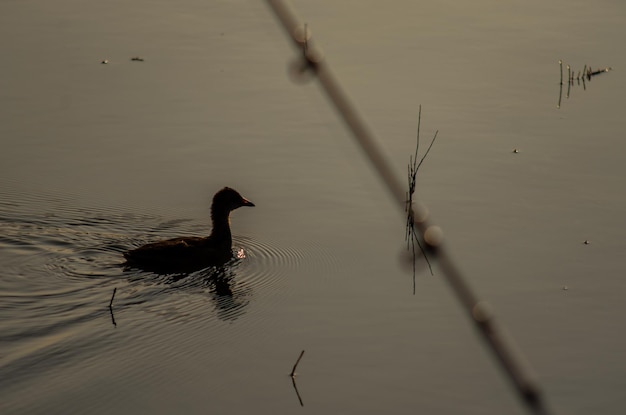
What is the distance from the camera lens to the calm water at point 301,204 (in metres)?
7.32

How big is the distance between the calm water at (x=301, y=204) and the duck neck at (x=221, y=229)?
0.74 feet

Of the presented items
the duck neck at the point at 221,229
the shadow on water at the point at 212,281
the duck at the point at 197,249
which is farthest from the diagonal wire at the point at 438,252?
the duck neck at the point at 221,229

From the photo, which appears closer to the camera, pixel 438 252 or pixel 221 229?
pixel 438 252

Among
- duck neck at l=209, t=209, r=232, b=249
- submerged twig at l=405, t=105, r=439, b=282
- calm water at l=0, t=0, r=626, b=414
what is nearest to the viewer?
calm water at l=0, t=0, r=626, b=414

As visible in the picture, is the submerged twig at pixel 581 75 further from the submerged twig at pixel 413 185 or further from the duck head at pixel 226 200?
the duck head at pixel 226 200

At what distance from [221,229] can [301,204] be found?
827 mm

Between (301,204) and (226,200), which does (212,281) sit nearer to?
(226,200)

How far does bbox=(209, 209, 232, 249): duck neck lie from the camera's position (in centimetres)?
1020

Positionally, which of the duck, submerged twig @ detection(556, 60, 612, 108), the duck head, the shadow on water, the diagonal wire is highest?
submerged twig @ detection(556, 60, 612, 108)

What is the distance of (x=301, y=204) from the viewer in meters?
10.4

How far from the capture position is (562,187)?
10.6 m

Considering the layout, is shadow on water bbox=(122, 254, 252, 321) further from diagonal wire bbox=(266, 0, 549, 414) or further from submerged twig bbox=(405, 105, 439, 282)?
diagonal wire bbox=(266, 0, 549, 414)

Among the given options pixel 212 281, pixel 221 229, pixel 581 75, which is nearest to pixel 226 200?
pixel 221 229

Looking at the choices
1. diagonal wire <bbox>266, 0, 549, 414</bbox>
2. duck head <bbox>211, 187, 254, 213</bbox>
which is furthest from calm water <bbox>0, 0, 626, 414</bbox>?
diagonal wire <bbox>266, 0, 549, 414</bbox>
